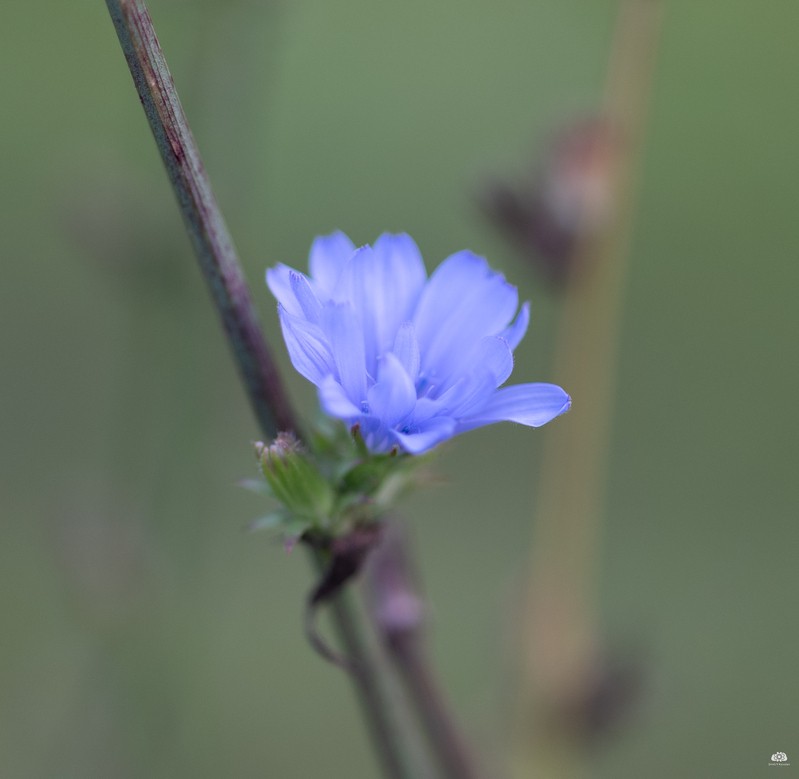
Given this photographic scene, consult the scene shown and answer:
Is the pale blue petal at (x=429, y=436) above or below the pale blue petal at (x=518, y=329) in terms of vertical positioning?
below

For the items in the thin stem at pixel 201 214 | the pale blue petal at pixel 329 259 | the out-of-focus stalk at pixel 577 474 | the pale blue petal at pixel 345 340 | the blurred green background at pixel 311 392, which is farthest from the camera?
the blurred green background at pixel 311 392

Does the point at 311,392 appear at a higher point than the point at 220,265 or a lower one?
lower

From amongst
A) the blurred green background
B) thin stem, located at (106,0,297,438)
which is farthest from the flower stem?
the blurred green background

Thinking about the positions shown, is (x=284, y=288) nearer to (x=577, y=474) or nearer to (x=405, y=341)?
(x=405, y=341)

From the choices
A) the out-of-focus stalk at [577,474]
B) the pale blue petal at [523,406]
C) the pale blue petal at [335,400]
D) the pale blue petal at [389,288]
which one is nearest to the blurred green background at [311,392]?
the out-of-focus stalk at [577,474]

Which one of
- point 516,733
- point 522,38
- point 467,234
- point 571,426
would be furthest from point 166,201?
point 522,38

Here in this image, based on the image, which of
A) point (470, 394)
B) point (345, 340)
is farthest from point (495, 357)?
point (345, 340)

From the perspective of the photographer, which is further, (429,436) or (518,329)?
(518,329)

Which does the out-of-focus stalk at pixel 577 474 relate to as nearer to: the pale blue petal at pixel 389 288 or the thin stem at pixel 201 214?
the pale blue petal at pixel 389 288
